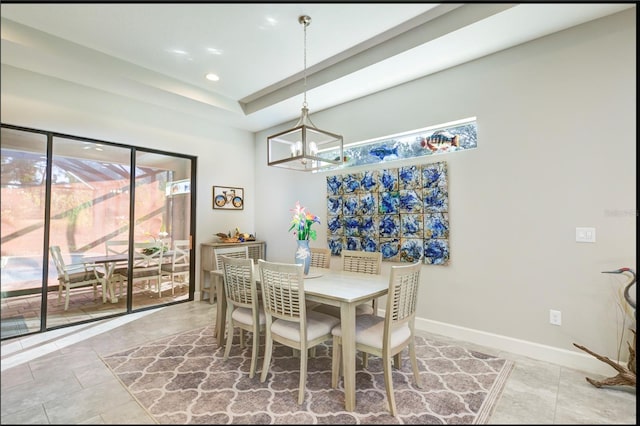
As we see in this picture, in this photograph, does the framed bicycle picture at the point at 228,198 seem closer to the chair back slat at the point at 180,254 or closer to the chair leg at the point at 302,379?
the chair back slat at the point at 180,254

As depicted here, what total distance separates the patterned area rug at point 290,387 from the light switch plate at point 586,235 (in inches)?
47.3

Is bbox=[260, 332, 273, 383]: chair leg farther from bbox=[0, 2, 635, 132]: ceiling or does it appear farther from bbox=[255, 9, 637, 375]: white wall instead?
bbox=[0, 2, 635, 132]: ceiling

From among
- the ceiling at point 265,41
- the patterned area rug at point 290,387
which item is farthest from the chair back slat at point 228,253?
the ceiling at point 265,41

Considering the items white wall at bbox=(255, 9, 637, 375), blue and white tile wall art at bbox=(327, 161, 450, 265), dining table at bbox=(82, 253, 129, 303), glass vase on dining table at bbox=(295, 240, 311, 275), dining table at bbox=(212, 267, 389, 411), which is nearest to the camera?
dining table at bbox=(212, 267, 389, 411)

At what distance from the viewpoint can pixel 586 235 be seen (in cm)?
258

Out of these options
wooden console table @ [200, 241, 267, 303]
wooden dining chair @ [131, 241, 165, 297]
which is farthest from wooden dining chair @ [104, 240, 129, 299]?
wooden console table @ [200, 241, 267, 303]

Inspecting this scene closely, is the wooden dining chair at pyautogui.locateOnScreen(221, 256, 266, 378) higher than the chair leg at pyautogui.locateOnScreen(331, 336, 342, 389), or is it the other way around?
the wooden dining chair at pyautogui.locateOnScreen(221, 256, 266, 378)

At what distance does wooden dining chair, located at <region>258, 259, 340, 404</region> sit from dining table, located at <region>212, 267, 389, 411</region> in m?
0.15

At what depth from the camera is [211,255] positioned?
4.72 meters

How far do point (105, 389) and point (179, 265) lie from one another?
2752 millimetres

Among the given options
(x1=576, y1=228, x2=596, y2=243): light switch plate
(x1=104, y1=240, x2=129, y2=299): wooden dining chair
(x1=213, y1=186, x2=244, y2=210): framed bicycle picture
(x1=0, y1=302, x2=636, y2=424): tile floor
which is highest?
(x1=213, y1=186, x2=244, y2=210): framed bicycle picture

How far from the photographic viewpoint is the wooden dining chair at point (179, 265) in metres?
4.62

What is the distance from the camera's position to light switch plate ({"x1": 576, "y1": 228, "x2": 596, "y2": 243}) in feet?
8.36

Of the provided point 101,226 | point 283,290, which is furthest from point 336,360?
point 101,226
